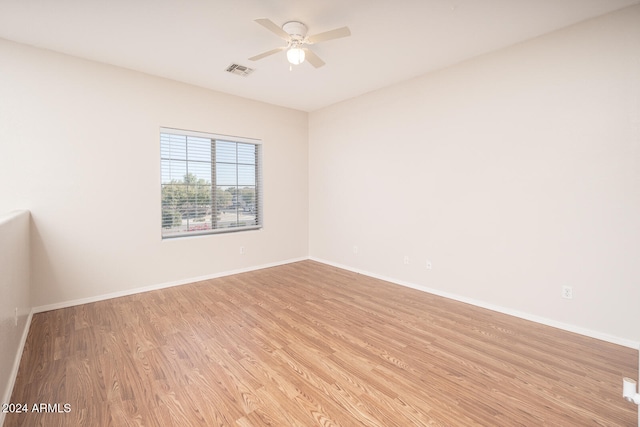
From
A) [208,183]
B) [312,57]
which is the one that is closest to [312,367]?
[312,57]

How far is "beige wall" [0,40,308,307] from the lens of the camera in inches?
122

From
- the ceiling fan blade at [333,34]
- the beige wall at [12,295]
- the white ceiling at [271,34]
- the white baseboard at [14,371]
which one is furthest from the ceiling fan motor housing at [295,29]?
the white baseboard at [14,371]

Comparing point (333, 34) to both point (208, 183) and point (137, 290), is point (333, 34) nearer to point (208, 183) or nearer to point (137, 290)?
point (208, 183)

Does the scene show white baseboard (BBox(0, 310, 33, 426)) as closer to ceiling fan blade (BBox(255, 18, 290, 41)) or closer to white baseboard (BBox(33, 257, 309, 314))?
white baseboard (BBox(33, 257, 309, 314))

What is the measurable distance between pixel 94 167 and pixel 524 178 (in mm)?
4953

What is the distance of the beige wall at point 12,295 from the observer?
1785 millimetres

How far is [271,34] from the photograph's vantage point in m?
2.95

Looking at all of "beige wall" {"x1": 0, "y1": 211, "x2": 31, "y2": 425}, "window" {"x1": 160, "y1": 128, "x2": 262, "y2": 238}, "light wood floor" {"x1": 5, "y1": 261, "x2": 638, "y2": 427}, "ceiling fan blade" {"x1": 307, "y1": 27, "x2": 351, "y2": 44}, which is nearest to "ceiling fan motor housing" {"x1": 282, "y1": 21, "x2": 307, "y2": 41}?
"ceiling fan blade" {"x1": 307, "y1": 27, "x2": 351, "y2": 44}

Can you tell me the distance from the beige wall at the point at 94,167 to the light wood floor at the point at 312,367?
0.57 m

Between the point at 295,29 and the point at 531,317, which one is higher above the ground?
the point at 295,29

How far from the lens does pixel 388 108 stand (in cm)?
435

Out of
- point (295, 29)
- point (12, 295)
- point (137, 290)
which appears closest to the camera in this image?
point (12, 295)

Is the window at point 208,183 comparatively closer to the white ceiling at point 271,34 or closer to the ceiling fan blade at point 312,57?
the white ceiling at point 271,34

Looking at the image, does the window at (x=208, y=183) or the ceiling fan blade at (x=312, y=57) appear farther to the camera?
the window at (x=208, y=183)
